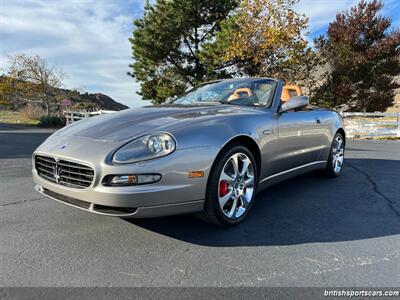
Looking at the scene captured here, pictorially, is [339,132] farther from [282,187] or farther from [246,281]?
[246,281]

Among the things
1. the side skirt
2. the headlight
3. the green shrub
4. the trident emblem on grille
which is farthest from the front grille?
the green shrub

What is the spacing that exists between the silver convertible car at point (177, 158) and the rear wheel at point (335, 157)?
4.13 feet

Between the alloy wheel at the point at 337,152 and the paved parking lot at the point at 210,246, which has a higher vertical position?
the alloy wheel at the point at 337,152

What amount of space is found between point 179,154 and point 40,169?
1.36 metres

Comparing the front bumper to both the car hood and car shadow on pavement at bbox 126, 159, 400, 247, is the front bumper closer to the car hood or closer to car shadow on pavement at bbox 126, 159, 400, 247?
the car hood

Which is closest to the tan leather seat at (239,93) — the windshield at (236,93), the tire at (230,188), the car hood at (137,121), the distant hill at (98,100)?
the windshield at (236,93)

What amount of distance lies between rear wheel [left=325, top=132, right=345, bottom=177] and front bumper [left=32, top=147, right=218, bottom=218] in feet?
9.41

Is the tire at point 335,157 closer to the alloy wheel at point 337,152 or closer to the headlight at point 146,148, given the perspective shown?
the alloy wheel at point 337,152

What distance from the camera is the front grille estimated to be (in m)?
2.50

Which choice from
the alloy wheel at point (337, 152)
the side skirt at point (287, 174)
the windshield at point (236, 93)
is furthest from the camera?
the alloy wheel at point (337, 152)

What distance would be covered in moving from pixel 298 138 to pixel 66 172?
→ 8.45 ft

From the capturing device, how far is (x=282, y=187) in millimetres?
4445

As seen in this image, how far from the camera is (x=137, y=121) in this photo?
299cm

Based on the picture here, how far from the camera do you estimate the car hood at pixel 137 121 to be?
2.74 m
